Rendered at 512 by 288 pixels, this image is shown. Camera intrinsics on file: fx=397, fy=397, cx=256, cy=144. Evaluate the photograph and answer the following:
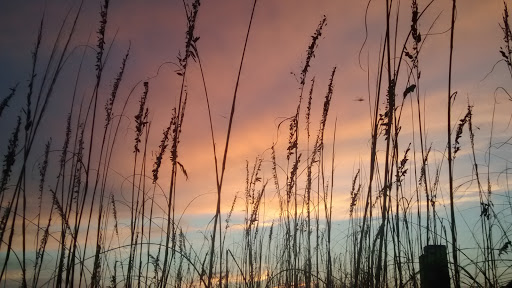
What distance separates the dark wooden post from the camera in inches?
80.8

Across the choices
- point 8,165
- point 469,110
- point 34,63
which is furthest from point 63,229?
point 469,110

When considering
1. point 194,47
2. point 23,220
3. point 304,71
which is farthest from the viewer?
point 304,71

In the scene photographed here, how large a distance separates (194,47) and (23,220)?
136 centimetres

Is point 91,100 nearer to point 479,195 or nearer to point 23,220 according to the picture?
point 23,220

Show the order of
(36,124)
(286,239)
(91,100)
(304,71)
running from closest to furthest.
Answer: (36,124) < (91,100) < (304,71) < (286,239)

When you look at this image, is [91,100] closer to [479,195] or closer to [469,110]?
[469,110]

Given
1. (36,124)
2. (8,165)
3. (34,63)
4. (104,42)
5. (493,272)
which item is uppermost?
(104,42)

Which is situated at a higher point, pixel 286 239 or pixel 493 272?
pixel 286 239

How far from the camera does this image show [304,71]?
2.90 m

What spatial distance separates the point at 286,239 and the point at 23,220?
2.51 meters

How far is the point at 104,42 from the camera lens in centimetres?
221

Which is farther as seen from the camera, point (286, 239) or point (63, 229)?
point (286, 239)

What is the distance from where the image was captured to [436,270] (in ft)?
6.79

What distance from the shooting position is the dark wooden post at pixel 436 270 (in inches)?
80.8
